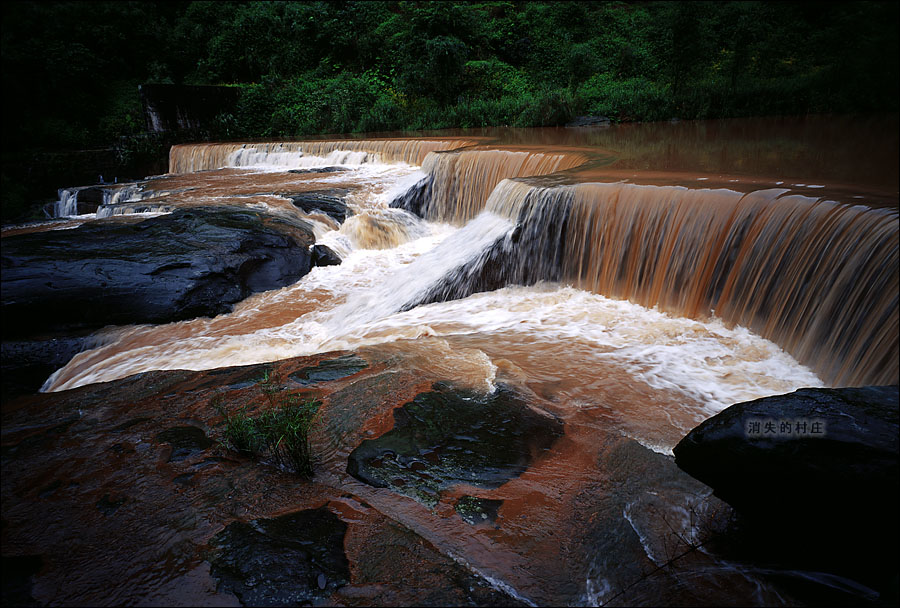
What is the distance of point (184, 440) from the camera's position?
3068 millimetres

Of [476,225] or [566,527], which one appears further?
[476,225]

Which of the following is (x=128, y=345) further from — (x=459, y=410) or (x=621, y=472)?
(x=621, y=472)

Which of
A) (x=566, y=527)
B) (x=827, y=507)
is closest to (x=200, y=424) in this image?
(x=566, y=527)

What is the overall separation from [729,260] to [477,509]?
3.87 meters

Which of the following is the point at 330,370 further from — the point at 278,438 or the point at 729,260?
the point at 729,260

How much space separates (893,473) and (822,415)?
0.33m

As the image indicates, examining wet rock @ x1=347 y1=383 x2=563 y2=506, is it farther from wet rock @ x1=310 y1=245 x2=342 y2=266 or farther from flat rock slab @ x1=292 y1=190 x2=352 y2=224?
flat rock slab @ x1=292 y1=190 x2=352 y2=224

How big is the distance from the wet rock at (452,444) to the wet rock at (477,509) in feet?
0.44

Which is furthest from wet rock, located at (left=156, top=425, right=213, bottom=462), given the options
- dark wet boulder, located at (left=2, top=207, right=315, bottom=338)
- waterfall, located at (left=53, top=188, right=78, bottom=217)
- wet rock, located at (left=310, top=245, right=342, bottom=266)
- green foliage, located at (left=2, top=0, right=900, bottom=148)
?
waterfall, located at (left=53, top=188, right=78, bottom=217)

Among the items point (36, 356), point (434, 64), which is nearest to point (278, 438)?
point (36, 356)

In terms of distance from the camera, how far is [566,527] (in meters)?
2.47

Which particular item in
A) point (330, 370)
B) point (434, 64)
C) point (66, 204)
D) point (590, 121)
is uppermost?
point (434, 64)

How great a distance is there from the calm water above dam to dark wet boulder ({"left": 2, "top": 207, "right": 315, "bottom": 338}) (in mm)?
316

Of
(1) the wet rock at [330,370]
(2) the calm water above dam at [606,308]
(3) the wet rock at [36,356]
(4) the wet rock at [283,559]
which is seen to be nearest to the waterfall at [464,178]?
(2) the calm water above dam at [606,308]
